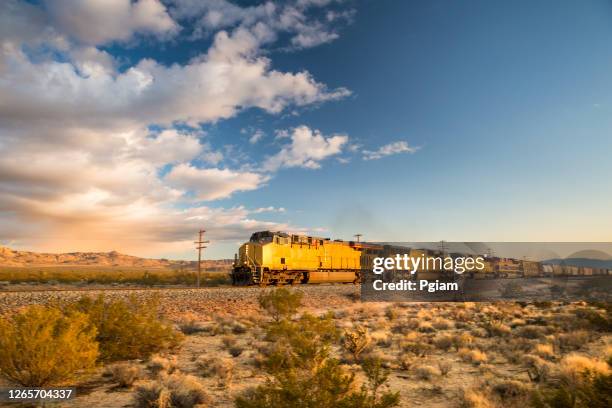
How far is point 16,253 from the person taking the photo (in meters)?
195

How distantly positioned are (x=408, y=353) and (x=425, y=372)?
203 centimetres

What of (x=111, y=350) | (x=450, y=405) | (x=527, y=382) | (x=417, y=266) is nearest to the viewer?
(x=450, y=405)

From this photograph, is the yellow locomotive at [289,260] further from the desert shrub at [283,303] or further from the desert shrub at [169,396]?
the desert shrub at [169,396]

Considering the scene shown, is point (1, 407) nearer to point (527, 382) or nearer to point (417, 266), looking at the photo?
point (527, 382)

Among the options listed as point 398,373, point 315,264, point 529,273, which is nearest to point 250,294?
point 315,264

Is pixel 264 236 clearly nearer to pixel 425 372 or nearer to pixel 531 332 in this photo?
pixel 531 332

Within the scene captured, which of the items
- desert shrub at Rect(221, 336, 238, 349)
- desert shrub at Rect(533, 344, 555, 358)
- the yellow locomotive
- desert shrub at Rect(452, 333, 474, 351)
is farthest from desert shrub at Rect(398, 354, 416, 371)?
the yellow locomotive

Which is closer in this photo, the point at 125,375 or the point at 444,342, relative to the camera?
the point at 125,375

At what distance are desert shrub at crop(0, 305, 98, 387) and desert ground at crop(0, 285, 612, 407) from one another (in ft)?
2.51

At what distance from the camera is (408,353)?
12.6m

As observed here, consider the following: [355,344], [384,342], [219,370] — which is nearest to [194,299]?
[384,342]

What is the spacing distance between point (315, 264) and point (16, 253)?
213 metres

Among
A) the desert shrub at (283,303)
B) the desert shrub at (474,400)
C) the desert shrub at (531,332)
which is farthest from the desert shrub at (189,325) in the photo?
the desert shrub at (531,332)

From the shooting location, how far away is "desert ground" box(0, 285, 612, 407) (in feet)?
29.3
